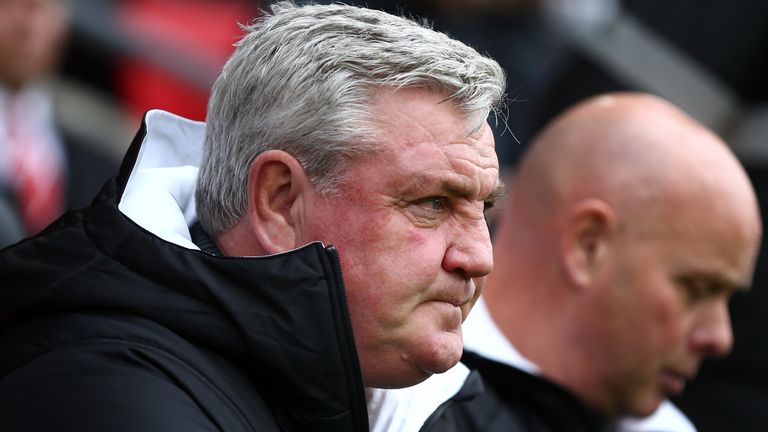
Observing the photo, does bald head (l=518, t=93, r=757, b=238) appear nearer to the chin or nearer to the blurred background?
Result: the blurred background

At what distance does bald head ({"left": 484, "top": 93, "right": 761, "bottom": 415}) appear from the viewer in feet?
12.7

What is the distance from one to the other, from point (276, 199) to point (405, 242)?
10.6 inches

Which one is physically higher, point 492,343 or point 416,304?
point 416,304

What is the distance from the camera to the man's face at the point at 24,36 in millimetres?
5621

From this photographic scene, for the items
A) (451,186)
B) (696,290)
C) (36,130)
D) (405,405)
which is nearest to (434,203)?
(451,186)

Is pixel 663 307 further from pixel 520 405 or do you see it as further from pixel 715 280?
pixel 520 405

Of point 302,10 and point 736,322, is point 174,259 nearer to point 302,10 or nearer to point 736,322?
point 302,10

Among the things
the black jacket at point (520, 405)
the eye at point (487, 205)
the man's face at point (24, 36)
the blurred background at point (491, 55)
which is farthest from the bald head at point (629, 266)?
the man's face at point (24, 36)

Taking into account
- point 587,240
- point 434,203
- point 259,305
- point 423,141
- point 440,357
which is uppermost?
point 423,141

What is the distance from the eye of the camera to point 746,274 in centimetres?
402

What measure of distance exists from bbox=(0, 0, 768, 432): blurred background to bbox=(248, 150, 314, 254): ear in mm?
1499

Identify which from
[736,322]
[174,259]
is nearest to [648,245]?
[736,322]

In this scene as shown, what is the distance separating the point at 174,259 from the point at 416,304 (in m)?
Result: 0.46

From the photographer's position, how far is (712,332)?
12.9ft
